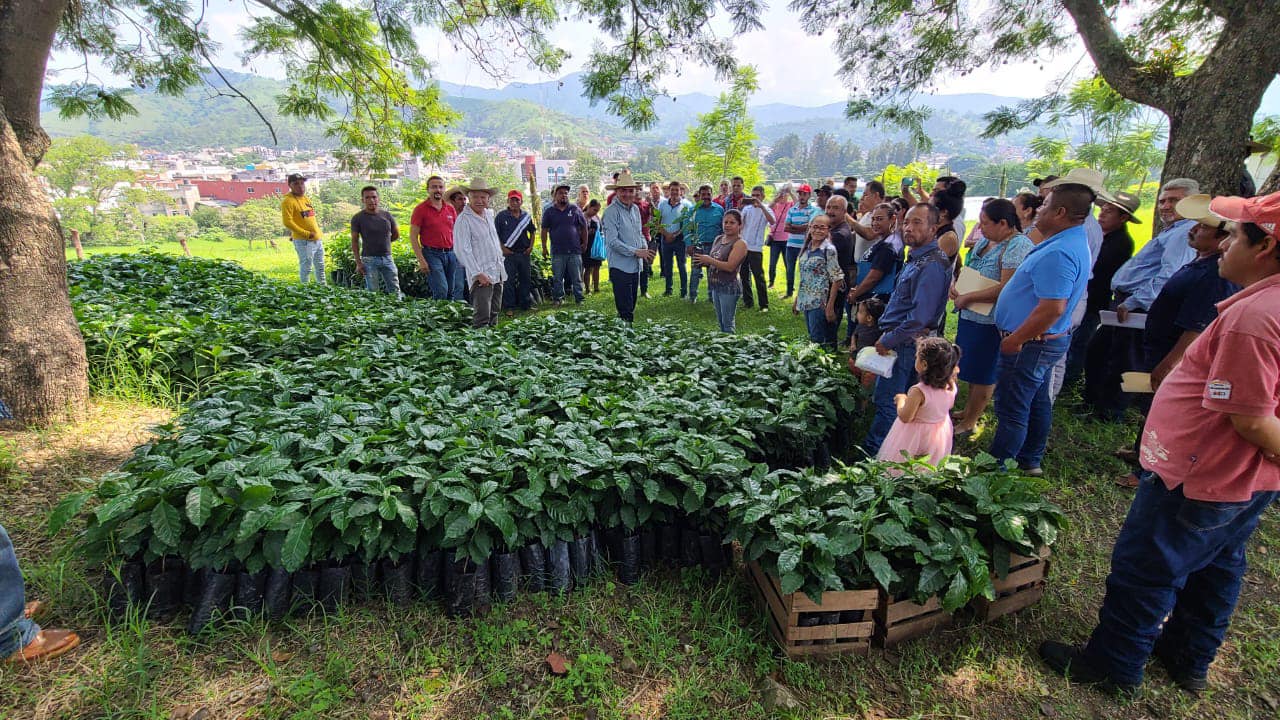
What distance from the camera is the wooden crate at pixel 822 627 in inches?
91.7

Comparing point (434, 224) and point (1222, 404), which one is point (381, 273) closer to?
point (434, 224)

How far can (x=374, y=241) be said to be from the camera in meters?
7.90

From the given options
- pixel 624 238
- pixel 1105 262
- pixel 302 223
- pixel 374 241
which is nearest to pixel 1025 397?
pixel 1105 262

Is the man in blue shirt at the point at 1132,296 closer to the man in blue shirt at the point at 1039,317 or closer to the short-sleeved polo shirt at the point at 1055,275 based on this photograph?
the man in blue shirt at the point at 1039,317

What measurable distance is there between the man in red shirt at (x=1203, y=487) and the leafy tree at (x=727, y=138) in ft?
90.2

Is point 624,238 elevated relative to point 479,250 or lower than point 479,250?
elevated

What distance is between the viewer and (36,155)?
3945 mm

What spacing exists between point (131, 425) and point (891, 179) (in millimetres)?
33305

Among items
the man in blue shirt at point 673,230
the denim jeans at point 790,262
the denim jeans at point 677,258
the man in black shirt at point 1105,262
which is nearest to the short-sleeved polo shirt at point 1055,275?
the man in black shirt at point 1105,262

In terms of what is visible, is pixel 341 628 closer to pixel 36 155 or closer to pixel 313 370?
pixel 313 370

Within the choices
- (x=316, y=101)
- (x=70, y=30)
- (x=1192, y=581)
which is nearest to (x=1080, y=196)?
(x=1192, y=581)

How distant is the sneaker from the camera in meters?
2.30

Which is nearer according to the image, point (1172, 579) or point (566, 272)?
point (1172, 579)

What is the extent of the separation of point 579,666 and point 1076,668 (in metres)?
2.11
